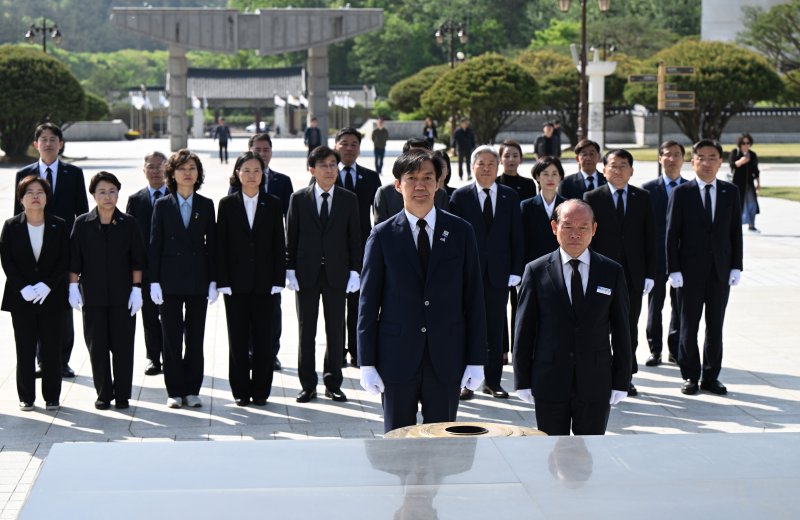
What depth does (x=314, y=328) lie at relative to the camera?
926 centimetres

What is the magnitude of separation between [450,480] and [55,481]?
125 cm

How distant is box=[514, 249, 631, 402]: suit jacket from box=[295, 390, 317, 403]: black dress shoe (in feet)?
11.0

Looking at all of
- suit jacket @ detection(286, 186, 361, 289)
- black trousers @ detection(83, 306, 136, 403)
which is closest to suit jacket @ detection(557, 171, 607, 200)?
suit jacket @ detection(286, 186, 361, 289)

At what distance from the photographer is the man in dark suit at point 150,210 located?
994cm

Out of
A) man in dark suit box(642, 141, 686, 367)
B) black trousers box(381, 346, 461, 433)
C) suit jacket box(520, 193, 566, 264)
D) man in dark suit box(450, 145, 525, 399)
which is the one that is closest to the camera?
black trousers box(381, 346, 461, 433)

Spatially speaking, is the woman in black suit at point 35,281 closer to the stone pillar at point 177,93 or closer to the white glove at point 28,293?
the white glove at point 28,293

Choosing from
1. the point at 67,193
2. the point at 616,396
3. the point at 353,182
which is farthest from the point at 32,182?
the point at 616,396

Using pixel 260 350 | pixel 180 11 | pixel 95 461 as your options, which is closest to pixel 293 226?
pixel 260 350

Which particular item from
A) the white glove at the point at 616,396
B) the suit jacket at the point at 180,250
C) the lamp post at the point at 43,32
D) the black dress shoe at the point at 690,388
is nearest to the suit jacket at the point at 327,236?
the suit jacket at the point at 180,250

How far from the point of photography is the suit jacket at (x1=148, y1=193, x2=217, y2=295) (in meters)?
9.02

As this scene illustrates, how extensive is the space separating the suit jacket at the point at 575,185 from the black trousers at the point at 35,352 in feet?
13.9

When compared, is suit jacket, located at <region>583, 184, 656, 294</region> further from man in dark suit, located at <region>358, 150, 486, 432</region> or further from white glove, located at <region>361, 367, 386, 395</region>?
white glove, located at <region>361, 367, 386, 395</region>

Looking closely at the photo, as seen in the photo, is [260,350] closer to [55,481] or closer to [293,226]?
[293,226]

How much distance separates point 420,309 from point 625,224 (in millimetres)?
3747
